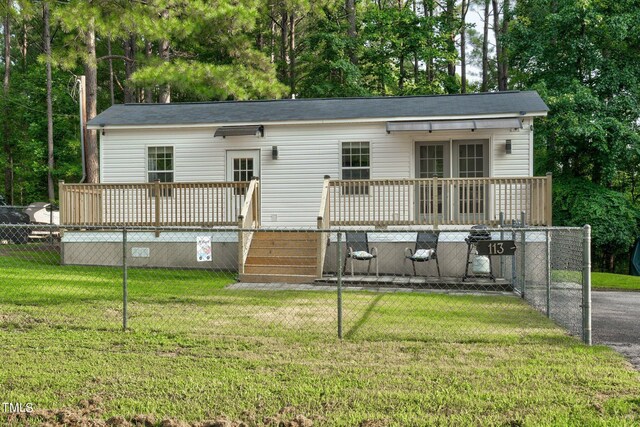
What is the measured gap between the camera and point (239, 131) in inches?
574

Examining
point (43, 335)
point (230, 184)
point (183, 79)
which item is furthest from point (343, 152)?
point (43, 335)

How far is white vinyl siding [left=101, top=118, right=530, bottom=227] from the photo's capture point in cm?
1469

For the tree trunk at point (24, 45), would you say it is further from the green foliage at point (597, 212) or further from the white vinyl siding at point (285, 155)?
the green foliage at point (597, 212)

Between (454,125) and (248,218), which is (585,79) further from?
(248,218)

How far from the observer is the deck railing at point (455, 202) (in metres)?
12.5

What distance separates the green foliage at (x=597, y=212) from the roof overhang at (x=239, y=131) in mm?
11485

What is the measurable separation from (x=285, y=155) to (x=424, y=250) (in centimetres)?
457

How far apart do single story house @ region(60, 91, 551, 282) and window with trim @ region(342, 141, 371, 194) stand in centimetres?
3

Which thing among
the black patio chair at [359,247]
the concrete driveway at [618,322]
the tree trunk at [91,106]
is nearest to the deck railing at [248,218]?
the black patio chair at [359,247]

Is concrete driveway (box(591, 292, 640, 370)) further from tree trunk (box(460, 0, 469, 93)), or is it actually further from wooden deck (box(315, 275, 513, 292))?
tree trunk (box(460, 0, 469, 93))

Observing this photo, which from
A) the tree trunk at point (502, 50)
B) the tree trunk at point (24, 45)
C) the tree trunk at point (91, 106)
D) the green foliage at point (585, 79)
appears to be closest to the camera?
the tree trunk at point (91, 106)

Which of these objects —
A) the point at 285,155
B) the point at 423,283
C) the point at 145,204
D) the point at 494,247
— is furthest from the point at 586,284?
the point at 145,204

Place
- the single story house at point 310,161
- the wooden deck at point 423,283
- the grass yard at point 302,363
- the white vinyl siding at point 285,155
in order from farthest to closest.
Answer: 1. the white vinyl siding at point 285,155
2. the single story house at point 310,161
3. the wooden deck at point 423,283
4. the grass yard at point 302,363

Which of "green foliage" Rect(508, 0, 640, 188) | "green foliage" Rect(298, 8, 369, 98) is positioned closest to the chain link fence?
"green foliage" Rect(508, 0, 640, 188)
